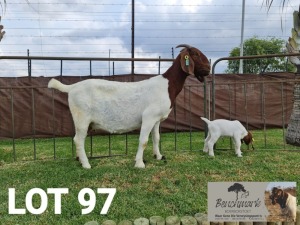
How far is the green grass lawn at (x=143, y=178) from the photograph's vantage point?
3039 mm

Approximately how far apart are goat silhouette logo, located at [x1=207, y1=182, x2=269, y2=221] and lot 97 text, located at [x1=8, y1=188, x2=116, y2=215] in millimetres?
1012

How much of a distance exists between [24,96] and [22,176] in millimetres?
5048

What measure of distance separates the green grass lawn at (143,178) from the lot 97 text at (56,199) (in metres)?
0.04

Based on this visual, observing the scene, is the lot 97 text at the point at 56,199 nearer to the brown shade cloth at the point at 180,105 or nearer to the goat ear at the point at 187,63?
the goat ear at the point at 187,63

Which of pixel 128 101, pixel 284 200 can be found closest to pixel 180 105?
pixel 128 101

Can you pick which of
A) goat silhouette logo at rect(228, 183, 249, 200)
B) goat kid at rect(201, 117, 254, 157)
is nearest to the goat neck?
goat kid at rect(201, 117, 254, 157)

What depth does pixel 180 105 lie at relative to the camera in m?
9.28

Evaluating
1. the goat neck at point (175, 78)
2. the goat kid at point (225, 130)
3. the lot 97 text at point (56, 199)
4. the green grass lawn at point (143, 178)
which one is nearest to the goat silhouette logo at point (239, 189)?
the green grass lawn at point (143, 178)

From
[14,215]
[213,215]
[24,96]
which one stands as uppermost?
[24,96]

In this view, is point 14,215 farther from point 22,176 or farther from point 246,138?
point 246,138

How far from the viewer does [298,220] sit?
2.71 m

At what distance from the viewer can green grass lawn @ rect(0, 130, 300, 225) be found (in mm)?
3039

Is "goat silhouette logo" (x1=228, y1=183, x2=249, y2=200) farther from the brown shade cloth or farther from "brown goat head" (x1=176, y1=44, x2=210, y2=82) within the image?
the brown shade cloth

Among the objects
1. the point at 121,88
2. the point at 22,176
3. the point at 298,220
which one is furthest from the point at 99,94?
the point at 298,220
